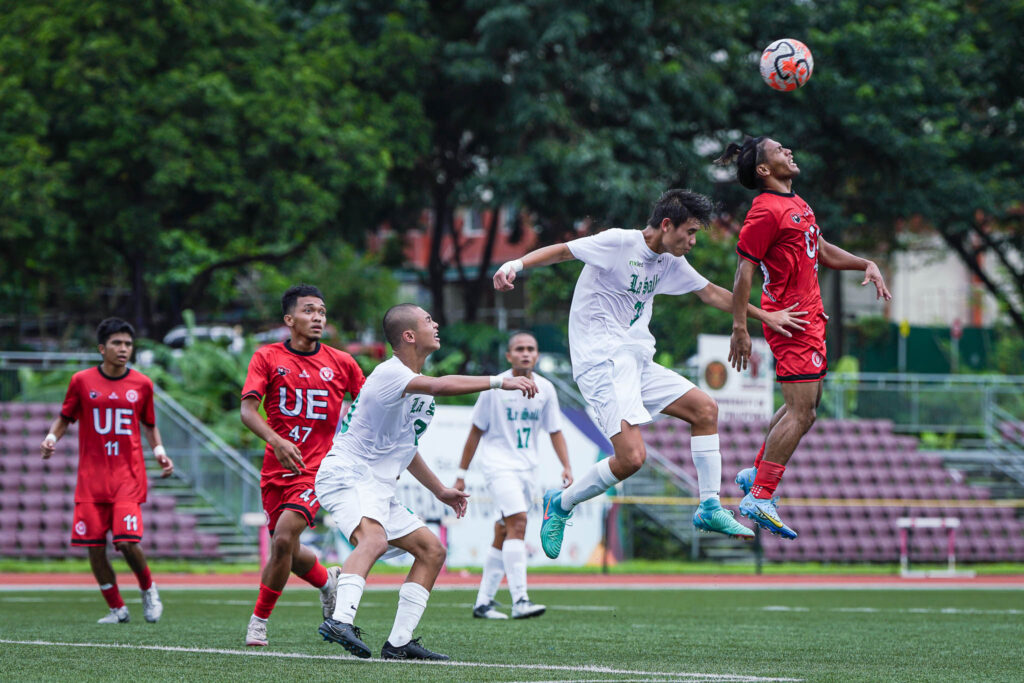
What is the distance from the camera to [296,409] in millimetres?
8688

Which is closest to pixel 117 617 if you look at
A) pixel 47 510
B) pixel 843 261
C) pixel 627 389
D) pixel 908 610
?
pixel 627 389

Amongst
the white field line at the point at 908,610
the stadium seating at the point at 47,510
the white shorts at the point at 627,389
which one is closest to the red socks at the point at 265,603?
the white shorts at the point at 627,389

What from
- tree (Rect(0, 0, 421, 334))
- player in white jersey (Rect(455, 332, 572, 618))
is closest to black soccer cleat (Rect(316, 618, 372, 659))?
player in white jersey (Rect(455, 332, 572, 618))

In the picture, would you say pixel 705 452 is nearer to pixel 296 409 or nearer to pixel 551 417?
pixel 296 409

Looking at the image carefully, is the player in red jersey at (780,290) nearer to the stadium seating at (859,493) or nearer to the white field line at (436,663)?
the white field line at (436,663)

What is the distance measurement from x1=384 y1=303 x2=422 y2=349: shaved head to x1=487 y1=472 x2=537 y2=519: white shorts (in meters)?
4.36

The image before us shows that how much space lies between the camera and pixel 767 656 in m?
7.68

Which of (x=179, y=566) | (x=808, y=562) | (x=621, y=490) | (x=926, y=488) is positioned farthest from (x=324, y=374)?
(x=926, y=488)

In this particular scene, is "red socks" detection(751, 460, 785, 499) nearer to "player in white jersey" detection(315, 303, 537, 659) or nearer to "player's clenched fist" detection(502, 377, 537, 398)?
"player in white jersey" detection(315, 303, 537, 659)

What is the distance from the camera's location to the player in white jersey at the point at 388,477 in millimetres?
7133

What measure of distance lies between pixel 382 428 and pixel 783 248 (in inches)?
108

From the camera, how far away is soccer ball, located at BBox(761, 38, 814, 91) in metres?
8.36

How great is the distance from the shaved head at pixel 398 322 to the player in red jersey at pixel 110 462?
3933mm

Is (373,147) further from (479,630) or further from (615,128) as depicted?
(479,630)
